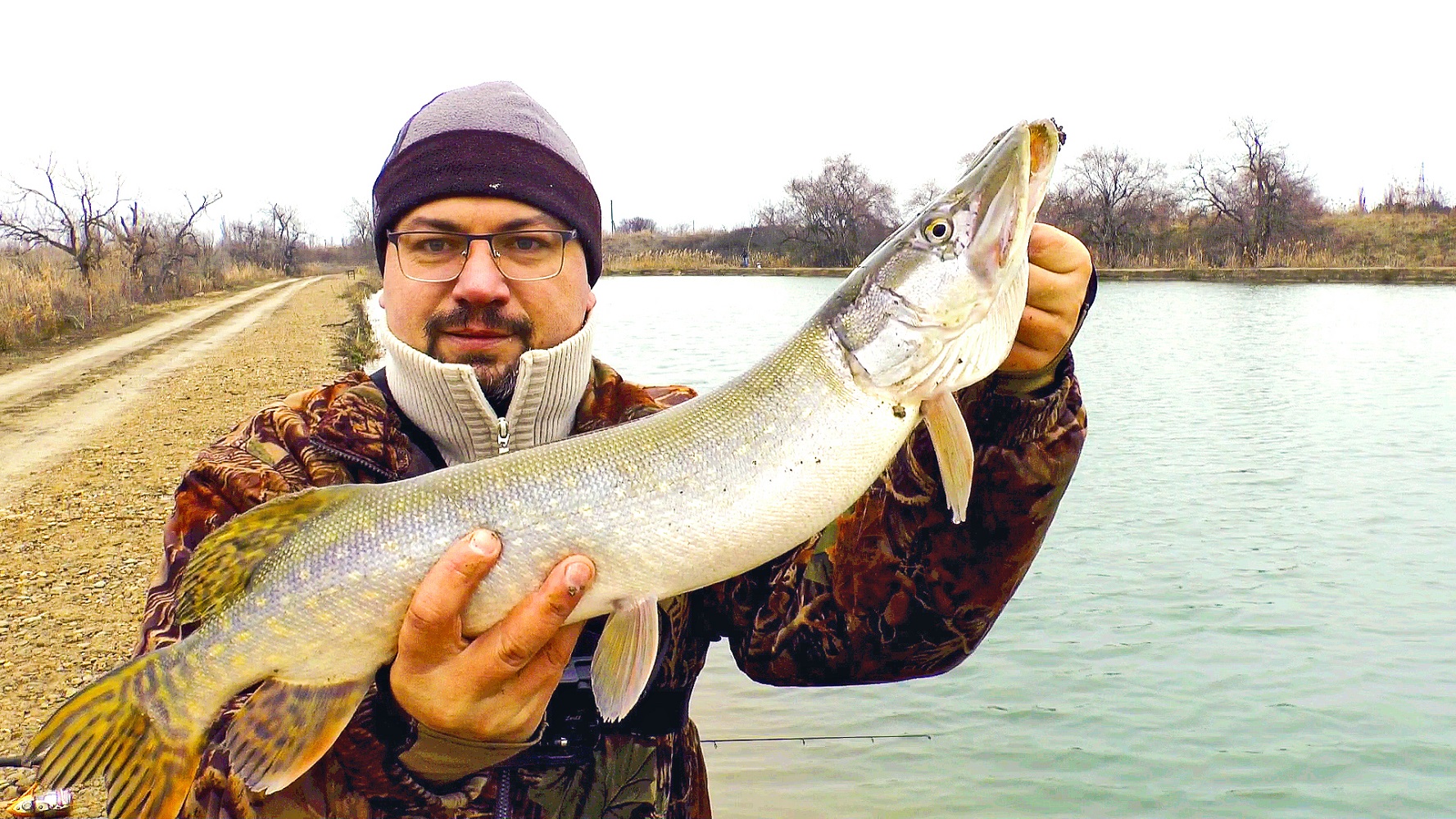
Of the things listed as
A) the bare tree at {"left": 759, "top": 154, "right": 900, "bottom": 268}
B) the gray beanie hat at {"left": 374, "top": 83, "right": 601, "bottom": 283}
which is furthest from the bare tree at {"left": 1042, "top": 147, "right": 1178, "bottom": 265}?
the gray beanie hat at {"left": 374, "top": 83, "right": 601, "bottom": 283}

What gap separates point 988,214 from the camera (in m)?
2.03

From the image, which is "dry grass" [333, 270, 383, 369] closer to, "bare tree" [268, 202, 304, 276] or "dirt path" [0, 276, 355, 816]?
"dirt path" [0, 276, 355, 816]

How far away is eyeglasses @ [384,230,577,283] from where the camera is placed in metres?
2.64

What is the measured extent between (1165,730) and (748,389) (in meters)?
5.50

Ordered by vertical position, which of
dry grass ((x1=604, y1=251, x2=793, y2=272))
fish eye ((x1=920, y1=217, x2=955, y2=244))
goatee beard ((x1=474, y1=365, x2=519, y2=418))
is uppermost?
dry grass ((x1=604, y1=251, x2=793, y2=272))

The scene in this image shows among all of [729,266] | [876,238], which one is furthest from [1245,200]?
[729,266]

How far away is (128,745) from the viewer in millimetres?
1949

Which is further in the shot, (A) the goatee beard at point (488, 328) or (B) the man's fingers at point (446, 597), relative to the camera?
(A) the goatee beard at point (488, 328)

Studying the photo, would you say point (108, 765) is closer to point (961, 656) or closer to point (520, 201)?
point (520, 201)

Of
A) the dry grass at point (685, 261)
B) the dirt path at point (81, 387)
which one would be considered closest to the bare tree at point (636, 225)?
the dry grass at point (685, 261)

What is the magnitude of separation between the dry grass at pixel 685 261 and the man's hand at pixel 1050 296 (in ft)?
210

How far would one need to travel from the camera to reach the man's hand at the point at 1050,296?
6.32 feet

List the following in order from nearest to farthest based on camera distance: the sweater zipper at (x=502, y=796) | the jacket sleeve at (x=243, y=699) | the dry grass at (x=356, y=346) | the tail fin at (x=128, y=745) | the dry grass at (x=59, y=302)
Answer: the tail fin at (x=128, y=745)
the jacket sleeve at (x=243, y=699)
the sweater zipper at (x=502, y=796)
the dry grass at (x=356, y=346)
the dry grass at (x=59, y=302)

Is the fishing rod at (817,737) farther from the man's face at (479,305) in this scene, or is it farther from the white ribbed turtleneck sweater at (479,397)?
the man's face at (479,305)
